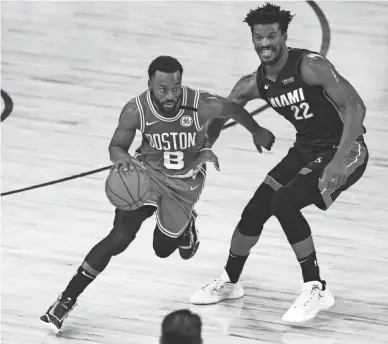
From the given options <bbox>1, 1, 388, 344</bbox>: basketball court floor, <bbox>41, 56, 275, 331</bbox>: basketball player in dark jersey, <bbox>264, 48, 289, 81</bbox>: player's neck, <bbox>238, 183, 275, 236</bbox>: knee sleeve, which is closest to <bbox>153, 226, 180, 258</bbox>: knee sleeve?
<bbox>41, 56, 275, 331</bbox>: basketball player in dark jersey

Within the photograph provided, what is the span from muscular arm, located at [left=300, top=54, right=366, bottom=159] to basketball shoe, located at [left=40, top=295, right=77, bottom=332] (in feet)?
5.47

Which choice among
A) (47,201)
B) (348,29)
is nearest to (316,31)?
(348,29)

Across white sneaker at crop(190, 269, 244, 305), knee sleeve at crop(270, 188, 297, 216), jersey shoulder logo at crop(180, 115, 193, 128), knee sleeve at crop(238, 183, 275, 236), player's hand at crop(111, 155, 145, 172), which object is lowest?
white sneaker at crop(190, 269, 244, 305)

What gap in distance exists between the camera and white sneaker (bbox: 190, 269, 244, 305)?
6064 mm

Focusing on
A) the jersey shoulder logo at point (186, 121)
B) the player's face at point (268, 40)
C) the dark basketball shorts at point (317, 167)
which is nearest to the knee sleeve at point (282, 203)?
the dark basketball shorts at point (317, 167)

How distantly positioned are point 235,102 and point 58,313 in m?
1.55

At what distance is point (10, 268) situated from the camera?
643 cm

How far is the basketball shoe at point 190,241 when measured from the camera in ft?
20.5

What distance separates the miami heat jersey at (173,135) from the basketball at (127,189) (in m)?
0.24

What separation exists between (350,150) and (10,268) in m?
2.25

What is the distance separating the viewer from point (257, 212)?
589cm

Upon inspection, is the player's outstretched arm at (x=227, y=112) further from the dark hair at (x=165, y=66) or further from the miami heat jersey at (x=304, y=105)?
the dark hair at (x=165, y=66)

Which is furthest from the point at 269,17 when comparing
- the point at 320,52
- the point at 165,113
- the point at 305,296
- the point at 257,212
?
the point at 320,52

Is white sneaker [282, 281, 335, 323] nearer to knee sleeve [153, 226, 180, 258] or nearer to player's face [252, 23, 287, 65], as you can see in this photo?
knee sleeve [153, 226, 180, 258]
